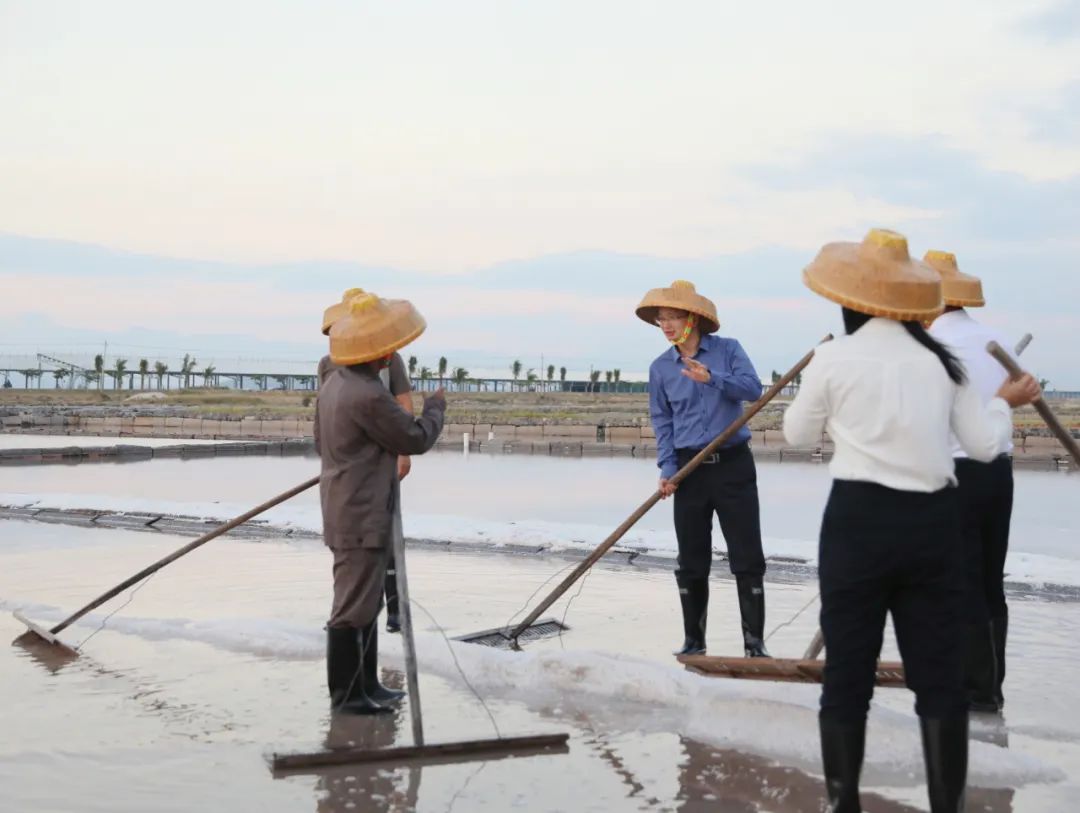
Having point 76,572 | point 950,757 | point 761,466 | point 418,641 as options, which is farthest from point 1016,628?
point 761,466

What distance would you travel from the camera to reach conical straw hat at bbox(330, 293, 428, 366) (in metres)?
4.04

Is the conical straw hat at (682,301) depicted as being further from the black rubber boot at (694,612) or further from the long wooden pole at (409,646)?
the long wooden pole at (409,646)

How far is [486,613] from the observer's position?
629 centimetres

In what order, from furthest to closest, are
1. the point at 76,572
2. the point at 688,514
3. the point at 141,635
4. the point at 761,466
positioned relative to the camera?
the point at 761,466 < the point at 76,572 < the point at 141,635 < the point at 688,514

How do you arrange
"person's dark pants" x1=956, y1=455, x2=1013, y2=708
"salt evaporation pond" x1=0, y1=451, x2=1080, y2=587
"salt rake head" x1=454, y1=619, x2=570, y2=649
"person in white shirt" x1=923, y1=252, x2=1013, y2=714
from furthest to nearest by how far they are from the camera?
"salt evaporation pond" x1=0, y1=451, x2=1080, y2=587 → "salt rake head" x1=454, y1=619, x2=570, y2=649 → "person's dark pants" x1=956, y1=455, x2=1013, y2=708 → "person in white shirt" x1=923, y1=252, x2=1013, y2=714

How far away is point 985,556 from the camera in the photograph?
4102 mm

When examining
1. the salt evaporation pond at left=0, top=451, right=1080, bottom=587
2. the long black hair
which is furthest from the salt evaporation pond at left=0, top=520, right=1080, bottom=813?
the salt evaporation pond at left=0, top=451, right=1080, bottom=587

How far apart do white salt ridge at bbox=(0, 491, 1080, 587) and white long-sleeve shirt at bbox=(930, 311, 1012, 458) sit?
345 centimetres

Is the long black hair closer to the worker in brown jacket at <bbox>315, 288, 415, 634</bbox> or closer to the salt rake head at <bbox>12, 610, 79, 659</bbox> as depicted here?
the worker in brown jacket at <bbox>315, 288, 415, 634</bbox>

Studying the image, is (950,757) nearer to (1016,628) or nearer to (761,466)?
(1016,628)

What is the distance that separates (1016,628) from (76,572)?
5398mm

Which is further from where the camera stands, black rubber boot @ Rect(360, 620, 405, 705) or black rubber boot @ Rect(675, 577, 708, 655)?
black rubber boot @ Rect(675, 577, 708, 655)

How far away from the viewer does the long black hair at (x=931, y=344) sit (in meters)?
2.82

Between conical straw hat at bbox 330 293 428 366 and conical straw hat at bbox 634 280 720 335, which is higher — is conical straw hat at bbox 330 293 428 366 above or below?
below
